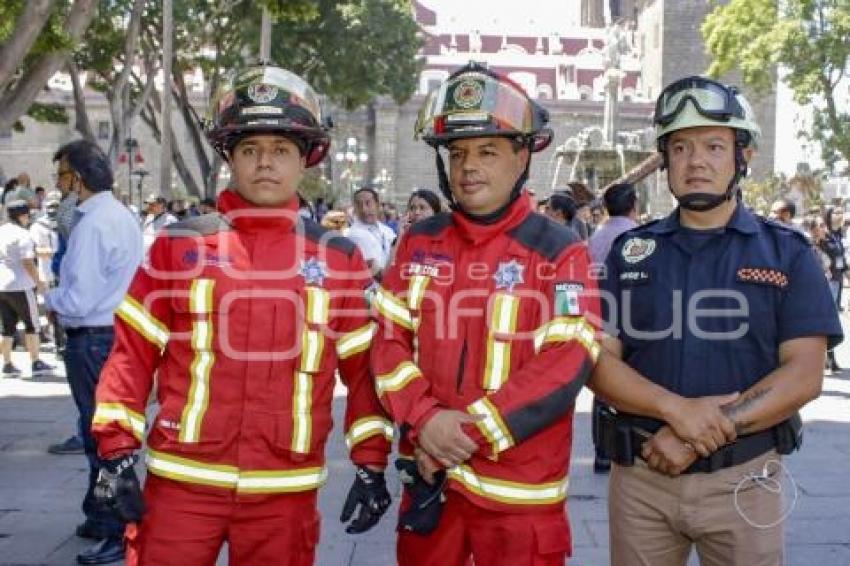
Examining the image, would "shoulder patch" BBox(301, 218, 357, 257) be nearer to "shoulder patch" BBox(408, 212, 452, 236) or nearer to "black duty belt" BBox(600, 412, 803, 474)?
"shoulder patch" BBox(408, 212, 452, 236)

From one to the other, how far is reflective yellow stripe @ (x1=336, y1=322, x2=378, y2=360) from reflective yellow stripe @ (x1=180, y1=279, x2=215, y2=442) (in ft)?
1.40

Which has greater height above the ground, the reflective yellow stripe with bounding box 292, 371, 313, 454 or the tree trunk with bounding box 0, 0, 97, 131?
the tree trunk with bounding box 0, 0, 97, 131

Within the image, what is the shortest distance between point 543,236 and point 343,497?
394cm

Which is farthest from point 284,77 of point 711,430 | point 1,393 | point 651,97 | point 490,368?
point 651,97

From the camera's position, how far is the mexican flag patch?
362 centimetres

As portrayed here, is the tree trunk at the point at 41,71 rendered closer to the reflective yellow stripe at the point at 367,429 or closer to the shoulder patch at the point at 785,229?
the reflective yellow stripe at the point at 367,429

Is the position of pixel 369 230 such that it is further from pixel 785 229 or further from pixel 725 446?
pixel 725 446

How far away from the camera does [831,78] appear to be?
3803cm

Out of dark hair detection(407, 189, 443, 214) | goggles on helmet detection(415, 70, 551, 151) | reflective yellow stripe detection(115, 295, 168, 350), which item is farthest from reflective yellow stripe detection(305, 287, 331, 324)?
dark hair detection(407, 189, 443, 214)

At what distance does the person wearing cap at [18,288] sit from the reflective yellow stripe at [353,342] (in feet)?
31.5

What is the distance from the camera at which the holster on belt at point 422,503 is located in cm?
358

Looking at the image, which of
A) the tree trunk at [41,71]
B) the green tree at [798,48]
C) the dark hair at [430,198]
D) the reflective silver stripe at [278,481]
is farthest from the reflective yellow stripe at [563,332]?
the green tree at [798,48]

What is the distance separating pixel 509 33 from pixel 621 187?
83.3 metres

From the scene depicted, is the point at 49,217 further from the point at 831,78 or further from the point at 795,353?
the point at 831,78
